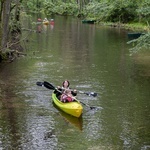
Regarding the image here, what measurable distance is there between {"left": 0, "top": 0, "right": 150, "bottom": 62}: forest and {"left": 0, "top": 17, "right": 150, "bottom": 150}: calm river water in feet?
6.37

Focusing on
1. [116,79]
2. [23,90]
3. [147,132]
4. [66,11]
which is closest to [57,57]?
[116,79]

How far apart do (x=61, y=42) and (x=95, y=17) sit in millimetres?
31551

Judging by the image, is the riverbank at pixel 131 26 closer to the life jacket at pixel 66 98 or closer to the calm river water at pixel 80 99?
the calm river water at pixel 80 99

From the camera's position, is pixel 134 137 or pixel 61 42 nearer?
pixel 134 137

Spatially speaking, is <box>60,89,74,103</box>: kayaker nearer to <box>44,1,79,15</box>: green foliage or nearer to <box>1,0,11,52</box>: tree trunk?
<box>1,0,11,52</box>: tree trunk

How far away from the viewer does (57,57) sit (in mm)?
27297

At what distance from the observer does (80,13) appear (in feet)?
263

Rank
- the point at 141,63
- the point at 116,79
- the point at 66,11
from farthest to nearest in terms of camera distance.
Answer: the point at 66,11
the point at 141,63
the point at 116,79

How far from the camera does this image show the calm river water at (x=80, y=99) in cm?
1154

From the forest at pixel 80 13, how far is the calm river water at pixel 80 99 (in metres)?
1.94

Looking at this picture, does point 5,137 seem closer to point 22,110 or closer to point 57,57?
point 22,110

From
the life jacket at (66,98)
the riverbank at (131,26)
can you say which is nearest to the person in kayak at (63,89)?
the life jacket at (66,98)

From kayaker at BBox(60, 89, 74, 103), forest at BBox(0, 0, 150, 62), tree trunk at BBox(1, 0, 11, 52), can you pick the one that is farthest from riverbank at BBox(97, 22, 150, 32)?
kayaker at BBox(60, 89, 74, 103)

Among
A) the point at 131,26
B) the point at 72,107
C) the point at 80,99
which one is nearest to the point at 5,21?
the point at 80,99
